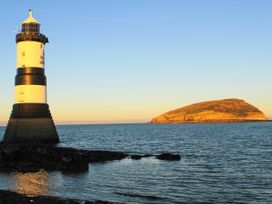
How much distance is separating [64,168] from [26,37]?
24.1 meters

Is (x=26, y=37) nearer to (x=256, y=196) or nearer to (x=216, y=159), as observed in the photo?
(x=216, y=159)

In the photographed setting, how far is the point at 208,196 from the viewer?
25.5m

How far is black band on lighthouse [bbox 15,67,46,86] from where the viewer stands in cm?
5288

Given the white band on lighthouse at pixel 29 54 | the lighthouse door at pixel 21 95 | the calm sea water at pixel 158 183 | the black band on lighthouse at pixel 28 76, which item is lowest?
the calm sea water at pixel 158 183

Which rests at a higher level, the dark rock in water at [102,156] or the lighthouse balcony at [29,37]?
the lighthouse balcony at [29,37]

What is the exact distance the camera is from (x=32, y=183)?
29172 millimetres

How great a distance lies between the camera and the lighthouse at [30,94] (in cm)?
5241

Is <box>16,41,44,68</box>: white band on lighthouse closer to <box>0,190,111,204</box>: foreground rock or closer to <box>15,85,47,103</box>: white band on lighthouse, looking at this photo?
<box>15,85,47,103</box>: white band on lighthouse

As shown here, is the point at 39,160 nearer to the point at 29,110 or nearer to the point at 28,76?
the point at 29,110

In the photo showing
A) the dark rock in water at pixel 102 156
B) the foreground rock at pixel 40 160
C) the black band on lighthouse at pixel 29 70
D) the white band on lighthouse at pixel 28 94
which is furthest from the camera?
the black band on lighthouse at pixel 29 70

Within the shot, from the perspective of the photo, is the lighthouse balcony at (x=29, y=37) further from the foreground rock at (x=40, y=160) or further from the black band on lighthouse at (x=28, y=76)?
the foreground rock at (x=40, y=160)

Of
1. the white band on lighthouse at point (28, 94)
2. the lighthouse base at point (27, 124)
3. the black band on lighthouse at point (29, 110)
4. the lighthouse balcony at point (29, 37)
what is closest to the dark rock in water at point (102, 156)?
the lighthouse base at point (27, 124)

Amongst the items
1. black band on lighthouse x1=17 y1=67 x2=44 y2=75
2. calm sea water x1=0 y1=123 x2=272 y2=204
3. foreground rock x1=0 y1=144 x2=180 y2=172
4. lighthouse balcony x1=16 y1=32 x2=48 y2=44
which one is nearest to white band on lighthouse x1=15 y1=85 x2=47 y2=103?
black band on lighthouse x1=17 y1=67 x2=44 y2=75

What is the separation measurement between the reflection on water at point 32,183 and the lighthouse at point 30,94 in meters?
19.4
